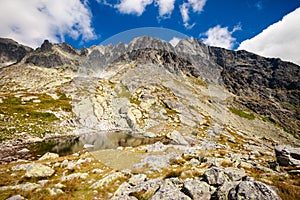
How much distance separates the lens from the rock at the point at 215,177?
36.0 ft

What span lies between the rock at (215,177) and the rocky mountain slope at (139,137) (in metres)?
0.07

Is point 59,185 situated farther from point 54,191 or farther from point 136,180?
point 136,180

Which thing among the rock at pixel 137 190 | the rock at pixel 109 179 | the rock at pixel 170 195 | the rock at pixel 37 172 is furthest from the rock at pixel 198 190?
the rock at pixel 37 172

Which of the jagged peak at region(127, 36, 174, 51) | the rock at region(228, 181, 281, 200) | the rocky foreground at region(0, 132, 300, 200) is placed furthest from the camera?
the jagged peak at region(127, 36, 174, 51)

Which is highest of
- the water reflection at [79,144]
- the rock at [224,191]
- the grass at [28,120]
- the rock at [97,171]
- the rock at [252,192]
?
the grass at [28,120]

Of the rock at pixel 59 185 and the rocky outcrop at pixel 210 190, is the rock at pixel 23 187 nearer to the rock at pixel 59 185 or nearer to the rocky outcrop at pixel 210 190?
the rock at pixel 59 185

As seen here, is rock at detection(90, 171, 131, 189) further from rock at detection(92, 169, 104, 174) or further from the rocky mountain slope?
rock at detection(92, 169, 104, 174)

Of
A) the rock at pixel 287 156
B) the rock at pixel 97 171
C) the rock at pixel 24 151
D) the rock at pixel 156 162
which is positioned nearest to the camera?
the rock at pixel 287 156

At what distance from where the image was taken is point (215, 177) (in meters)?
11.3

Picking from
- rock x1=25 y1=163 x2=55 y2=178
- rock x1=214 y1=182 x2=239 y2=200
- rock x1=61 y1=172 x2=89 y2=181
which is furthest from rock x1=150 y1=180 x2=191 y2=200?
rock x1=25 y1=163 x2=55 y2=178

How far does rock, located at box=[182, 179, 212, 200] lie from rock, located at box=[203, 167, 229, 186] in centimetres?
76

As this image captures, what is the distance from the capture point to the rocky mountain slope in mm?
12945

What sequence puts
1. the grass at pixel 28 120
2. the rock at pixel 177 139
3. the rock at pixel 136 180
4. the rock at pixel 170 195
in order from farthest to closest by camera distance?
the rock at pixel 177 139 < the grass at pixel 28 120 < the rock at pixel 136 180 < the rock at pixel 170 195

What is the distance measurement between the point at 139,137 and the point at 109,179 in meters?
45.2
